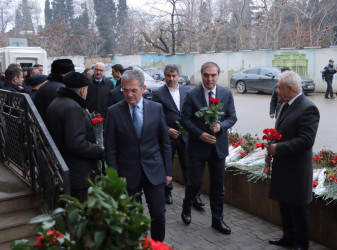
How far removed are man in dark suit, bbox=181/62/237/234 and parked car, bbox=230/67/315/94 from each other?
17.6 metres

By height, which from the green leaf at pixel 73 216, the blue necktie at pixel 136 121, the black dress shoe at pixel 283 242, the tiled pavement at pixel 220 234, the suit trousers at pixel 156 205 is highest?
the blue necktie at pixel 136 121

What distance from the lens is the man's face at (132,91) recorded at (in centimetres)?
349

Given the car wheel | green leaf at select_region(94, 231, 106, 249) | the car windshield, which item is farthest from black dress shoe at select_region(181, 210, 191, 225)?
the car wheel

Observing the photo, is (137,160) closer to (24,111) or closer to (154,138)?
(154,138)

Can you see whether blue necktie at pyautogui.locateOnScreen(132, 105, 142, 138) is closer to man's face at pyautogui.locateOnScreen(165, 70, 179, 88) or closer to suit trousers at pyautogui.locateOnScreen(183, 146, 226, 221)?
suit trousers at pyautogui.locateOnScreen(183, 146, 226, 221)

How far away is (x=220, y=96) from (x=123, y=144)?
1.54 meters

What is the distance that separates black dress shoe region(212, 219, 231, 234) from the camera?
4754 mm

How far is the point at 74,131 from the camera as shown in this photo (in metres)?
3.58

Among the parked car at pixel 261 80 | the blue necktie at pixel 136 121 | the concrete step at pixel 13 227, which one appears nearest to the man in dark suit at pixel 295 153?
the blue necktie at pixel 136 121

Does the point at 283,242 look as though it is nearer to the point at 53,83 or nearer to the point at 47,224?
the point at 53,83

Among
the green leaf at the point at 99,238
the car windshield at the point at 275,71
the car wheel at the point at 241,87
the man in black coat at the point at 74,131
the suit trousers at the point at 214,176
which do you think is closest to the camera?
the green leaf at the point at 99,238

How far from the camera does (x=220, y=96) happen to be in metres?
4.72

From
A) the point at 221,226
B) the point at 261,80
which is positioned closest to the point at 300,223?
the point at 221,226

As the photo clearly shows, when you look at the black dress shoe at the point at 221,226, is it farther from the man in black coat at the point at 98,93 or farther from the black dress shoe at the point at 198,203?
the man in black coat at the point at 98,93
